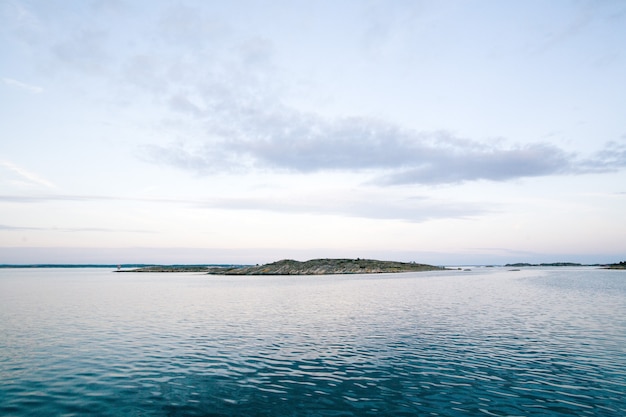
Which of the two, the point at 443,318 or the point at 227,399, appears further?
the point at 443,318

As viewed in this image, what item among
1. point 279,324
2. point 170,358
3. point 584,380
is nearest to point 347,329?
point 279,324

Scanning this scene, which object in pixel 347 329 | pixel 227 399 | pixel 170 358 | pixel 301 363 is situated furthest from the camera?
pixel 347 329

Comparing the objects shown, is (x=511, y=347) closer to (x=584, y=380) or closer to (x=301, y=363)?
(x=584, y=380)

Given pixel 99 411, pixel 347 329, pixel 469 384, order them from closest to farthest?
pixel 99 411 < pixel 469 384 < pixel 347 329

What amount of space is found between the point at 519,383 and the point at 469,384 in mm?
3196

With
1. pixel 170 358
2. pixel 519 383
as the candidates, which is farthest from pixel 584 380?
pixel 170 358

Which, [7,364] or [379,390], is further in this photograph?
[7,364]

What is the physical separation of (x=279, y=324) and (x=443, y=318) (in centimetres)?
2167

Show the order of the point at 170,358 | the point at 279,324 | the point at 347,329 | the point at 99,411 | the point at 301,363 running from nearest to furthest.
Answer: the point at 99,411 → the point at 301,363 → the point at 170,358 → the point at 347,329 → the point at 279,324

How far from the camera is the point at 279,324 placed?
49781 millimetres

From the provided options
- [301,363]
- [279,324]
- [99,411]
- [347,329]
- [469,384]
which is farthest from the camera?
[279,324]

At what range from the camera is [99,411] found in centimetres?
2102

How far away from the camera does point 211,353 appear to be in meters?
34.2

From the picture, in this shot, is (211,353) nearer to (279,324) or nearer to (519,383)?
(279,324)
